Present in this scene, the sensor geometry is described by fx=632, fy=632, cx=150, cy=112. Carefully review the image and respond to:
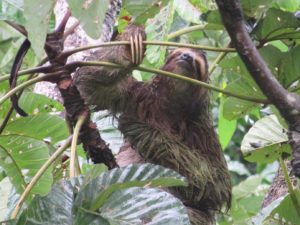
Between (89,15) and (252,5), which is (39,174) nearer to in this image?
(89,15)

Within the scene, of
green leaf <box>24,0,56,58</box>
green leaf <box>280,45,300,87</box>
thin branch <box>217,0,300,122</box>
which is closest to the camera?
thin branch <box>217,0,300,122</box>

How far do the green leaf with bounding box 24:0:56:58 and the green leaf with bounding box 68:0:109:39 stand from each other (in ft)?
0.25

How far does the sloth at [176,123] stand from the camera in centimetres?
247

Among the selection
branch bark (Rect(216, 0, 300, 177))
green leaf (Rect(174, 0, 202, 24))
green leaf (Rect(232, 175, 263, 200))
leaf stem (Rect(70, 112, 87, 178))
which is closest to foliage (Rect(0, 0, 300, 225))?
green leaf (Rect(174, 0, 202, 24))

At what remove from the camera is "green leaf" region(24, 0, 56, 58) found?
60.4 inches

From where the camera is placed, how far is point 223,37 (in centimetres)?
320

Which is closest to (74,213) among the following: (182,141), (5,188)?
(5,188)

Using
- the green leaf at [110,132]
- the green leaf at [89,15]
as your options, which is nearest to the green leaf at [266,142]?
the green leaf at [110,132]

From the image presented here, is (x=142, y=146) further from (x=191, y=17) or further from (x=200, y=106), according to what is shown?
(x=191, y=17)

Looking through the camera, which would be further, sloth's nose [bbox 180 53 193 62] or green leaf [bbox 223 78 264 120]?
sloth's nose [bbox 180 53 193 62]

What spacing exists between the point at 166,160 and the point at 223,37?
878mm

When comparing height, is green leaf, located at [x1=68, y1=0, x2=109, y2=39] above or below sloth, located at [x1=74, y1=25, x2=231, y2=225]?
above

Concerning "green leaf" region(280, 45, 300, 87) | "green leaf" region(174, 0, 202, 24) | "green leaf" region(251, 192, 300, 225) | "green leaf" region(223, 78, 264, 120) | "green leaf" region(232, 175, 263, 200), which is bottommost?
"green leaf" region(232, 175, 263, 200)

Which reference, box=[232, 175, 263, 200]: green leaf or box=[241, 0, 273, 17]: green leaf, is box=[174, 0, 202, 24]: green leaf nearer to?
box=[241, 0, 273, 17]: green leaf
